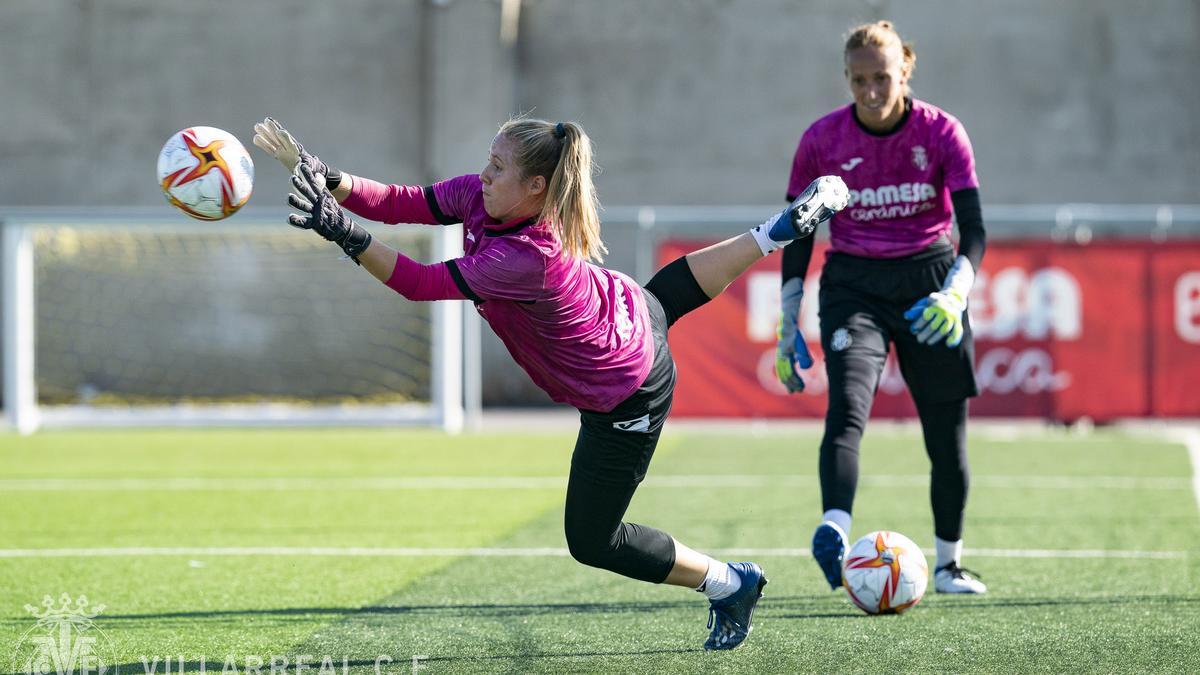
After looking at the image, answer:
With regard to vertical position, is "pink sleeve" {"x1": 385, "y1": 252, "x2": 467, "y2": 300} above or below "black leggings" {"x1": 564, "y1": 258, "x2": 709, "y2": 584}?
above

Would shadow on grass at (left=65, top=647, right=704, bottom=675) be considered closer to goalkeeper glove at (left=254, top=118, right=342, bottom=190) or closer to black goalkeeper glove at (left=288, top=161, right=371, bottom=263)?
black goalkeeper glove at (left=288, top=161, right=371, bottom=263)

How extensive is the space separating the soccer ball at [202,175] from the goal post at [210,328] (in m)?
8.95

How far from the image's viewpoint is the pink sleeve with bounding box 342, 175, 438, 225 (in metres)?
4.46

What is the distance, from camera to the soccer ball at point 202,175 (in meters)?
4.30

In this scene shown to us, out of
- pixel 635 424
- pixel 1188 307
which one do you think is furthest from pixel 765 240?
pixel 1188 307

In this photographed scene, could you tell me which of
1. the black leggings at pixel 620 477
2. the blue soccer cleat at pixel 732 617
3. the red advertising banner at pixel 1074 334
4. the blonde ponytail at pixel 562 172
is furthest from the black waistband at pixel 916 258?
the red advertising banner at pixel 1074 334

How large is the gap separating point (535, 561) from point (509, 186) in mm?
2713

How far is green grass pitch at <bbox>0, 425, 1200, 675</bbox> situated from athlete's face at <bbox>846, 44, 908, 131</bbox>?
6.03 ft

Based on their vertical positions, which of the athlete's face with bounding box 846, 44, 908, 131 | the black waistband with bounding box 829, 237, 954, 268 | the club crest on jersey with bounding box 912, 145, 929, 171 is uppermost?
the athlete's face with bounding box 846, 44, 908, 131

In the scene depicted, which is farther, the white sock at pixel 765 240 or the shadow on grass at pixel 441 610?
the shadow on grass at pixel 441 610

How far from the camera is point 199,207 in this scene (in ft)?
14.1

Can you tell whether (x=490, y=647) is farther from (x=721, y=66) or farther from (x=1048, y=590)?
(x=721, y=66)

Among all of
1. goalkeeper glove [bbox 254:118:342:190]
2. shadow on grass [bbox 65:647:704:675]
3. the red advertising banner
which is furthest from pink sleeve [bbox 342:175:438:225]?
the red advertising banner

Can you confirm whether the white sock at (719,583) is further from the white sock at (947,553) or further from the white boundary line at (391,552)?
the white boundary line at (391,552)
